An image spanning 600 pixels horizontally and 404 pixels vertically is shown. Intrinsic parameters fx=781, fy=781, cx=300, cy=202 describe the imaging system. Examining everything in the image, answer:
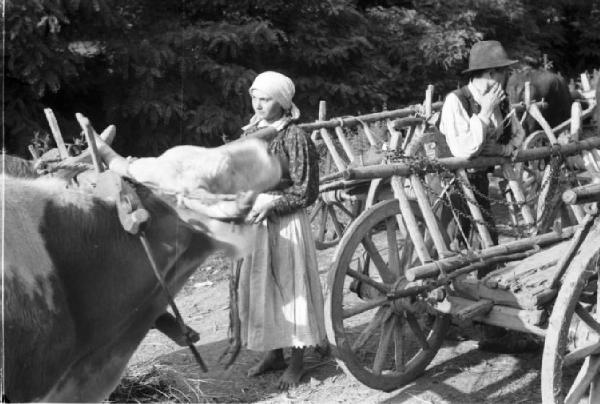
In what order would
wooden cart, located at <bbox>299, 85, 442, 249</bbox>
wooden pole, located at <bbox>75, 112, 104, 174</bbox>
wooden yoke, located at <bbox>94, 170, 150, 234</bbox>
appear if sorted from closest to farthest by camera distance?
wooden yoke, located at <bbox>94, 170, 150, 234</bbox> → wooden pole, located at <bbox>75, 112, 104, 174</bbox> → wooden cart, located at <bbox>299, 85, 442, 249</bbox>

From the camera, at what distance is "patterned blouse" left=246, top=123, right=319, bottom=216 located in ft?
14.1

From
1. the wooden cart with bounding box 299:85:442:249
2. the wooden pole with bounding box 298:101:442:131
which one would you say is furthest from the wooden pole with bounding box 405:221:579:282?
the wooden pole with bounding box 298:101:442:131

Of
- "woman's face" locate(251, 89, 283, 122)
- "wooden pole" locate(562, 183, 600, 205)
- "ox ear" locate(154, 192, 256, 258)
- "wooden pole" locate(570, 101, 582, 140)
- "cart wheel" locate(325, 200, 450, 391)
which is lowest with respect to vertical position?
"cart wheel" locate(325, 200, 450, 391)

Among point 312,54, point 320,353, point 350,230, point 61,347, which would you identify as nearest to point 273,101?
point 350,230

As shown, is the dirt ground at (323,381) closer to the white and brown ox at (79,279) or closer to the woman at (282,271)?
the woman at (282,271)

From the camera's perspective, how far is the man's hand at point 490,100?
4.87m

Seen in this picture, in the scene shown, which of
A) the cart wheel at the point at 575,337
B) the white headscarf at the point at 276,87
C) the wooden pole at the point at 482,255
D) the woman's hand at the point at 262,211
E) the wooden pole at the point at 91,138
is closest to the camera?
the wooden pole at the point at 91,138

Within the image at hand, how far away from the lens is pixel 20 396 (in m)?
2.08

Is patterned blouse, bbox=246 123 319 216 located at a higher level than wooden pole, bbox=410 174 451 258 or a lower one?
higher

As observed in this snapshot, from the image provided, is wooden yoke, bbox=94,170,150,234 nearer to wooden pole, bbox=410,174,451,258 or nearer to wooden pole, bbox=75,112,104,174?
wooden pole, bbox=75,112,104,174

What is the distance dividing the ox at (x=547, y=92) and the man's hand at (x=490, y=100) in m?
3.86

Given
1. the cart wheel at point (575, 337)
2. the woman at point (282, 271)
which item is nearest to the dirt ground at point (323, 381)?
the woman at point (282, 271)

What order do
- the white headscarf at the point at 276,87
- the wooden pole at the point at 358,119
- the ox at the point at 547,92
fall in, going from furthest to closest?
the ox at the point at 547,92, the wooden pole at the point at 358,119, the white headscarf at the point at 276,87

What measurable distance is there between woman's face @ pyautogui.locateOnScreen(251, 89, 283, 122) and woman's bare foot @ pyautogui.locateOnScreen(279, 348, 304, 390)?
1465 mm
